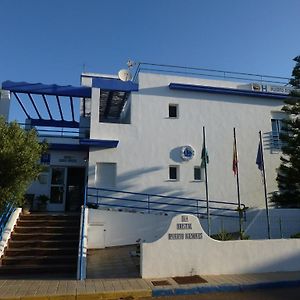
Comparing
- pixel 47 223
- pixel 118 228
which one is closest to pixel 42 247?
pixel 47 223

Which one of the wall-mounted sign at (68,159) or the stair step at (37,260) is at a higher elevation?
the wall-mounted sign at (68,159)

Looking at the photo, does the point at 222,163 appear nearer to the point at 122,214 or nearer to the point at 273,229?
the point at 273,229

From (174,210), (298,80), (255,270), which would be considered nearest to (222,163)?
(174,210)

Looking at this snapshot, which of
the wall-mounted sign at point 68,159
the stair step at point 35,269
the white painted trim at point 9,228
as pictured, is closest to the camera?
the stair step at point 35,269

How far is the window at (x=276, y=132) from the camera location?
2074 cm

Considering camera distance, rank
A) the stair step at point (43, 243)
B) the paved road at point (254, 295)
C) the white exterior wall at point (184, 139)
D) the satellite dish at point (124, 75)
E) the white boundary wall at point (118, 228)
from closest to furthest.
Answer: the paved road at point (254, 295), the stair step at point (43, 243), the white boundary wall at point (118, 228), the white exterior wall at point (184, 139), the satellite dish at point (124, 75)

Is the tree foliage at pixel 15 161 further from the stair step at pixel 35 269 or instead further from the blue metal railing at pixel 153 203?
the blue metal railing at pixel 153 203

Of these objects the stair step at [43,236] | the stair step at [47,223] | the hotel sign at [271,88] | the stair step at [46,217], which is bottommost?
the stair step at [43,236]

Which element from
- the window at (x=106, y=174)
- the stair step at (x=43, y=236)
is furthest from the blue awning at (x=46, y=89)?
the stair step at (x=43, y=236)

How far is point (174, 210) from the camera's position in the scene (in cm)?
1786

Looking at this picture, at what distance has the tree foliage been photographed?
1122 cm

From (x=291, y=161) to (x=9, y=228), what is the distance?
1362 cm

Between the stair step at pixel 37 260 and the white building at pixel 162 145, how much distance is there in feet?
17.4

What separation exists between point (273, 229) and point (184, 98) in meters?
8.24
